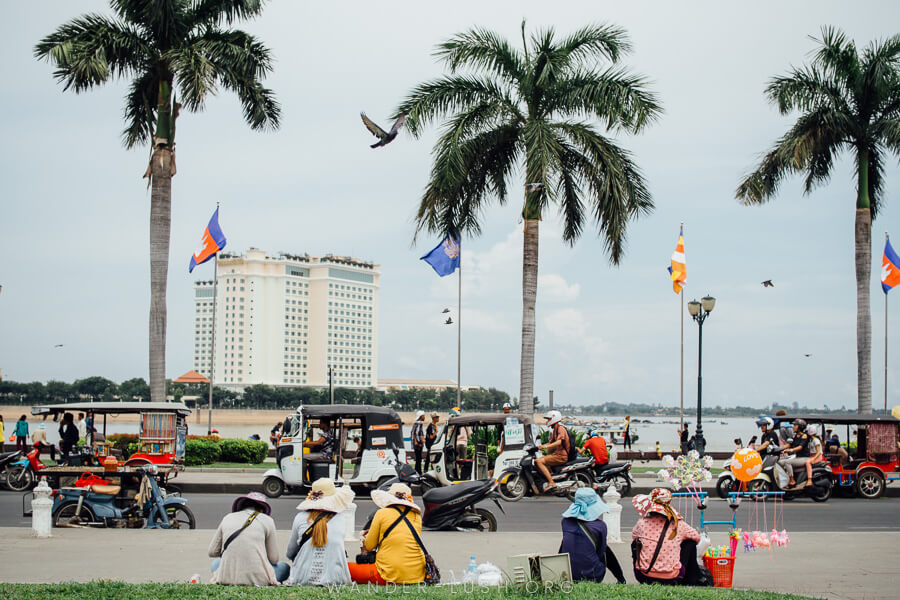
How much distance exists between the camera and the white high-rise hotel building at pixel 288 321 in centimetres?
18050

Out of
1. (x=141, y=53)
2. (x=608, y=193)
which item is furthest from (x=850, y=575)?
(x=141, y=53)

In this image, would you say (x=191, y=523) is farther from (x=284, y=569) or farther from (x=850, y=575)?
(x=850, y=575)

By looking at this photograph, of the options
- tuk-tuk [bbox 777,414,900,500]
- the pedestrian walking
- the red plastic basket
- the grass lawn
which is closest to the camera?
the grass lawn

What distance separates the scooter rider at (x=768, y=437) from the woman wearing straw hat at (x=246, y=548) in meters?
13.8

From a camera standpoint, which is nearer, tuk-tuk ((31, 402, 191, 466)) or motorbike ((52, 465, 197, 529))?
motorbike ((52, 465, 197, 529))

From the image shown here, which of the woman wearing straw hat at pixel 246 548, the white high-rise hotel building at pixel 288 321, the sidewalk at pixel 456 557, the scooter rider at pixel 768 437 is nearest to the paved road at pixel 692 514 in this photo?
the scooter rider at pixel 768 437

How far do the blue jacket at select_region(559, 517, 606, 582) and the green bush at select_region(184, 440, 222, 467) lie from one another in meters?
18.7

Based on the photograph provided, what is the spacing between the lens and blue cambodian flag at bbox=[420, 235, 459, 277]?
2812cm

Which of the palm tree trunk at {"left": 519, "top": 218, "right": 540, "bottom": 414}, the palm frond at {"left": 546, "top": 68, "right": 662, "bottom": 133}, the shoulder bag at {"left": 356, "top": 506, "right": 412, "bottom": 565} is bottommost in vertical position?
the shoulder bag at {"left": 356, "top": 506, "right": 412, "bottom": 565}

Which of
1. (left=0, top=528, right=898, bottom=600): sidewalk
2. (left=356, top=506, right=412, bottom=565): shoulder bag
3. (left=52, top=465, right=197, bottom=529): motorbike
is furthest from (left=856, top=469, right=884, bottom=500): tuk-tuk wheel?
(left=356, top=506, right=412, bottom=565): shoulder bag

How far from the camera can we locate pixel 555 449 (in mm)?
18703

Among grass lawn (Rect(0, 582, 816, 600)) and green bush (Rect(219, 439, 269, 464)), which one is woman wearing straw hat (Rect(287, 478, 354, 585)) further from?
green bush (Rect(219, 439, 269, 464))

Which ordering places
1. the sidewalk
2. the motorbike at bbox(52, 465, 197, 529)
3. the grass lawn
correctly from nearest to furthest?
the grass lawn
the sidewalk
the motorbike at bbox(52, 465, 197, 529)

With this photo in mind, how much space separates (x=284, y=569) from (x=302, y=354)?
A: 599 ft
